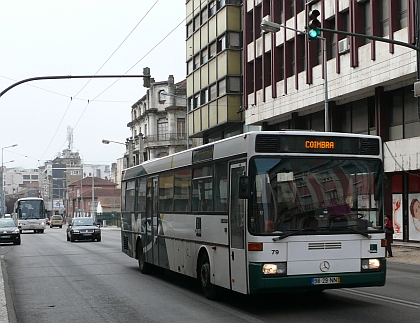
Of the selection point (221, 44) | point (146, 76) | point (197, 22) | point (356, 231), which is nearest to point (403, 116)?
point (146, 76)

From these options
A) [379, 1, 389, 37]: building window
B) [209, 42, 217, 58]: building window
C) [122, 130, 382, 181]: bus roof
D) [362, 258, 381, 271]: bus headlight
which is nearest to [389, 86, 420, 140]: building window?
[379, 1, 389, 37]: building window

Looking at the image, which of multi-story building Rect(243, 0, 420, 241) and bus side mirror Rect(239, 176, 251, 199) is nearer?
bus side mirror Rect(239, 176, 251, 199)

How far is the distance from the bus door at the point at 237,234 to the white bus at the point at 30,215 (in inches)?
2195

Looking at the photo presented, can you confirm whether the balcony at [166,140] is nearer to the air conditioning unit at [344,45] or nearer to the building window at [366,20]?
the air conditioning unit at [344,45]

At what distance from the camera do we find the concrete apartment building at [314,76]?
3111 centimetres

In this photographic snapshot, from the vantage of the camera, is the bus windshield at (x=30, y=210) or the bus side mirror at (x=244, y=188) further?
the bus windshield at (x=30, y=210)

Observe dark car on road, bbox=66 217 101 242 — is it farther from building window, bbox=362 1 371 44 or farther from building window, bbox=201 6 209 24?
building window, bbox=362 1 371 44

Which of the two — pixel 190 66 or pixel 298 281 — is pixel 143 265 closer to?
pixel 298 281

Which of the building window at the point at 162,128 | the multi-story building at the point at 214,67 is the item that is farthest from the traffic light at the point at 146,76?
the building window at the point at 162,128

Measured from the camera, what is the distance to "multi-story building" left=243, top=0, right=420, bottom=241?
30484mm

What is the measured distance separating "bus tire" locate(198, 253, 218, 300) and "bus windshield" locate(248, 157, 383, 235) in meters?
2.35

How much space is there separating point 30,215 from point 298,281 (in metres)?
57.3

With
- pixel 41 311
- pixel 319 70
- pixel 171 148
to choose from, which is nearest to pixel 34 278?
pixel 41 311

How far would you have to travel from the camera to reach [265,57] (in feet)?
139
